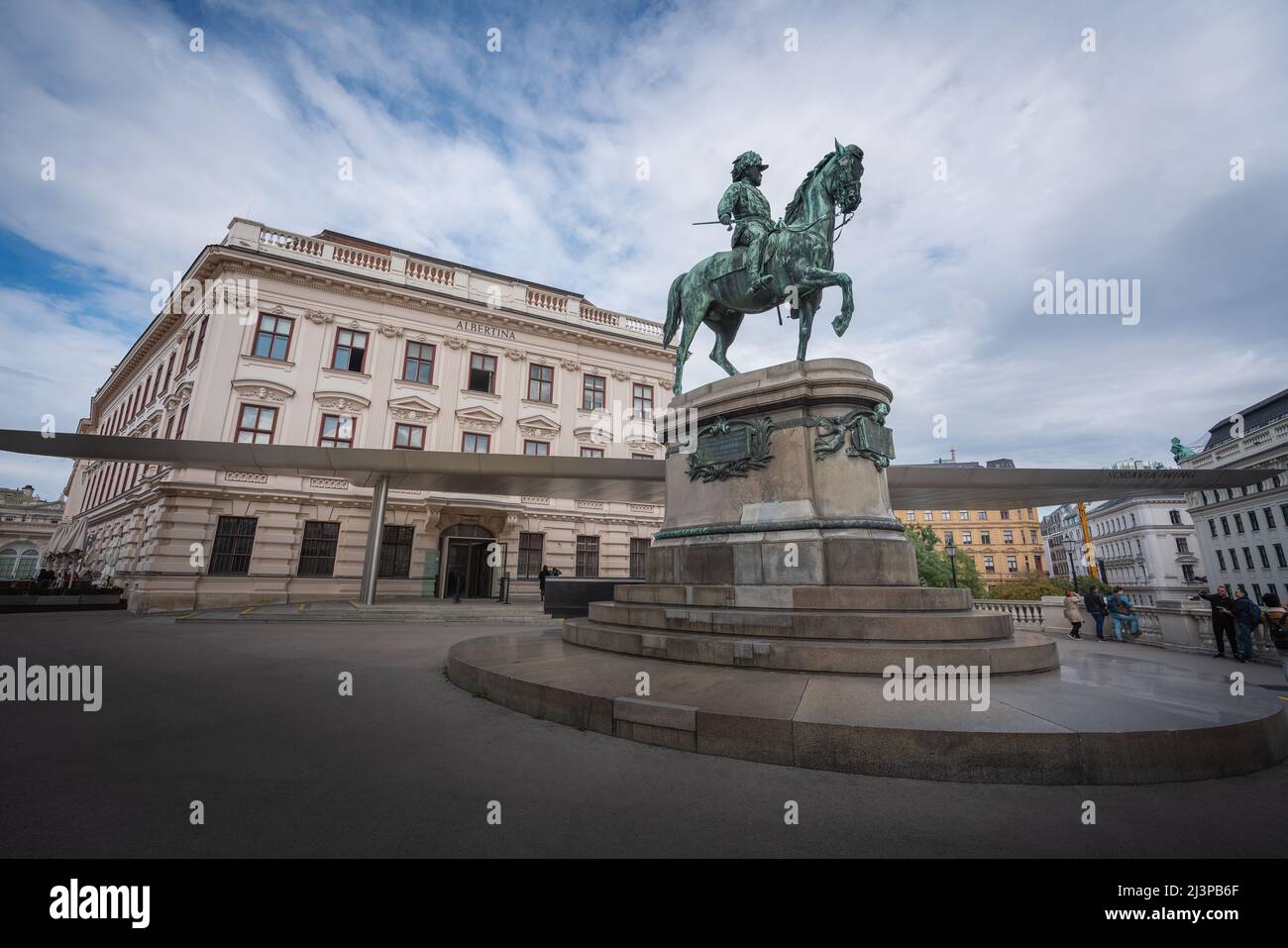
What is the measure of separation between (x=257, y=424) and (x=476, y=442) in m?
8.70

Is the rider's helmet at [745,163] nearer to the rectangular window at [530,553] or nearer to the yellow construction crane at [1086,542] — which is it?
the rectangular window at [530,553]

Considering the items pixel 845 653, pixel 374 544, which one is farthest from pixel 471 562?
pixel 845 653

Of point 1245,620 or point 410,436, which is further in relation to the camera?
point 410,436

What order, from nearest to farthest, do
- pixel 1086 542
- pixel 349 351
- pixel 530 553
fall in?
1. pixel 349 351
2. pixel 530 553
3. pixel 1086 542

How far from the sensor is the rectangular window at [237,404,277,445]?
21467 millimetres

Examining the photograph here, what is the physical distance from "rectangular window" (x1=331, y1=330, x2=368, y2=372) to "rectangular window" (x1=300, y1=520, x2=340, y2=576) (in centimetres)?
696

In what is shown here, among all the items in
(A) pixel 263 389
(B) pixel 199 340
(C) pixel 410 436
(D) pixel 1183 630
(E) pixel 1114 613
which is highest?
(B) pixel 199 340

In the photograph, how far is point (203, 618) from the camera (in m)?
14.5

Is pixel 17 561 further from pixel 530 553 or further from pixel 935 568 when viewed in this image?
pixel 935 568

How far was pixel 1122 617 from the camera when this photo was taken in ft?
42.1

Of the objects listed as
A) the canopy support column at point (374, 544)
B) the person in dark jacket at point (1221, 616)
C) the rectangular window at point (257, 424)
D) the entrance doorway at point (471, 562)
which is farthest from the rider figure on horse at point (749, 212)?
the rectangular window at point (257, 424)

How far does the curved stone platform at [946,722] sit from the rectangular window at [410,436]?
69.3 ft

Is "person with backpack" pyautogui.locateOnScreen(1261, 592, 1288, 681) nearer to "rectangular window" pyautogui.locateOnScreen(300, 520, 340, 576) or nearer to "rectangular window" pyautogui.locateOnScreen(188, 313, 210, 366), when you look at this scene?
"rectangular window" pyautogui.locateOnScreen(300, 520, 340, 576)

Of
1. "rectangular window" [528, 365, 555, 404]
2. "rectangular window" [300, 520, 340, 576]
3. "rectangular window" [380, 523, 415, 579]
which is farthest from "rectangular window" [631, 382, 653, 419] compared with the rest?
"rectangular window" [300, 520, 340, 576]
